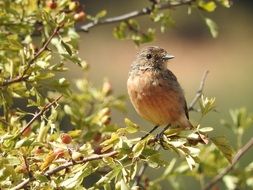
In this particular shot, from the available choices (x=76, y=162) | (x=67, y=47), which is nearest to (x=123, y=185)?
(x=76, y=162)

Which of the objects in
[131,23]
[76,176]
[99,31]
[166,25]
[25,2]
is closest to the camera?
[76,176]

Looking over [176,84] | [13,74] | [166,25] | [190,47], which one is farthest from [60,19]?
[190,47]

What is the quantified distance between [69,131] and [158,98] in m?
1.06

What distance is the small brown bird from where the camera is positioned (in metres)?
4.73

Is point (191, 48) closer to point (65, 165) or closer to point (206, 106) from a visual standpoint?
point (206, 106)

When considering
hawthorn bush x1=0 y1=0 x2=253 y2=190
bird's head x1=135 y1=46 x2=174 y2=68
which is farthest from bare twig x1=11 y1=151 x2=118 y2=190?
bird's head x1=135 y1=46 x2=174 y2=68

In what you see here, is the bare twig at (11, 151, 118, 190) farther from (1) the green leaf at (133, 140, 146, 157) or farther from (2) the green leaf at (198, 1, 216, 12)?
(2) the green leaf at (198, 1, 216, 12)

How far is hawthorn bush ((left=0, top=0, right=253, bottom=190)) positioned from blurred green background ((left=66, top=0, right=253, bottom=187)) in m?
17.2

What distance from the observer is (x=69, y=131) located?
3789mm

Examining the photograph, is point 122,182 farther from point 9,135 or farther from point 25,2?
point 25,2

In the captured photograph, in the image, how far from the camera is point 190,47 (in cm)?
2612

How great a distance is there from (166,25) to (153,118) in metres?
0.58

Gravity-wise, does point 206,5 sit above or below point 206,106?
above

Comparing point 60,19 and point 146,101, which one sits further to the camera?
point 146,101
